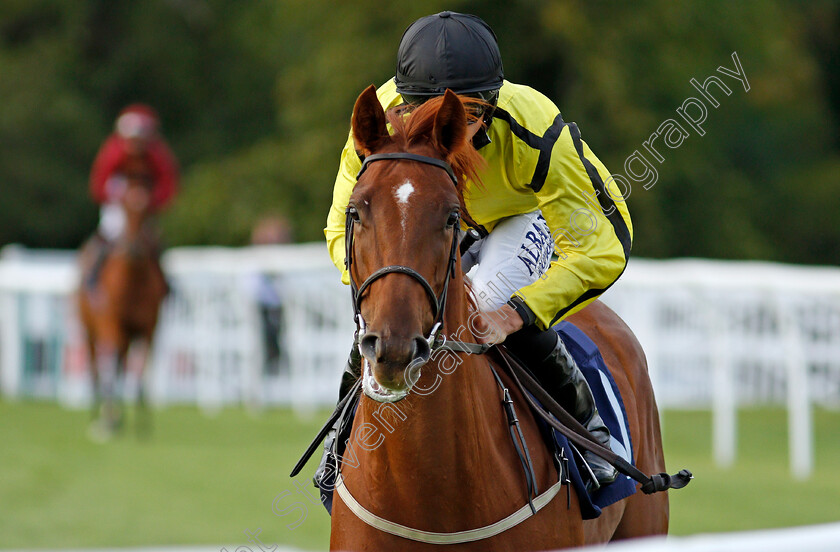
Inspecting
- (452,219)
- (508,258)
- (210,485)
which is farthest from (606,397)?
(210,485)

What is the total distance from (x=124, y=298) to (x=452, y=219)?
336 inches

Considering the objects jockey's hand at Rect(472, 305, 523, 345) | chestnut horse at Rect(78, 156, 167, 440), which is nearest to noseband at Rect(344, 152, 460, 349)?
jockey's hand at Rect(472, 305, 523, 345)

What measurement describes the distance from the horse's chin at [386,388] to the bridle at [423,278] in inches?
3.3

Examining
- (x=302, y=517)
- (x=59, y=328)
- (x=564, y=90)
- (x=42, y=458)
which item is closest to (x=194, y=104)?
(x=564, y=90)

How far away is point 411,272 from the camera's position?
111 inches

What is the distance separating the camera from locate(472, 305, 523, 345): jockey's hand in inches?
127

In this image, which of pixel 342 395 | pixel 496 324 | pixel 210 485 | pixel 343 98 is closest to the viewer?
pixel 496 324

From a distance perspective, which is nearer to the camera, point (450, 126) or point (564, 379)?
point (450, 126)

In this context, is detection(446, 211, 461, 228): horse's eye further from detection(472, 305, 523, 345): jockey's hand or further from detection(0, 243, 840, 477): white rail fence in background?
detection(0, 243, 840, 477): white rail fence in background

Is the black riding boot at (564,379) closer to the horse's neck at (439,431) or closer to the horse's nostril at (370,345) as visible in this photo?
the horse's neck at (439,431)

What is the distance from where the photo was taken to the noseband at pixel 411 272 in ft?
9.28

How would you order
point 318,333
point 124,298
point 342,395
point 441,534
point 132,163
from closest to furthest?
point 441,534, point 342,395, point 124,298, point 132,163, point 318,333

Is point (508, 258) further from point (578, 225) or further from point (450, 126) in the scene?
point (450, 126)

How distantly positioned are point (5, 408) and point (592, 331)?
32.9 feet
